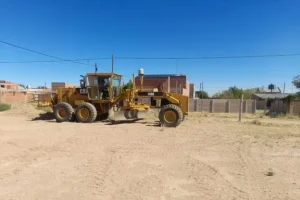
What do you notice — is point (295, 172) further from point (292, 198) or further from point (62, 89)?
point (62, 89)

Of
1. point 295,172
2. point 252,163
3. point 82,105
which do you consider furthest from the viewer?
point 82,105

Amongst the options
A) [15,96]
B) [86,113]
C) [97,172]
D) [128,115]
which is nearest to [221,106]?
[128,115]

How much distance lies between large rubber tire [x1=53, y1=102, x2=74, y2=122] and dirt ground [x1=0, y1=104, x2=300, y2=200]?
5492mm

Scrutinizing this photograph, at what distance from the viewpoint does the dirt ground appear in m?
4.51

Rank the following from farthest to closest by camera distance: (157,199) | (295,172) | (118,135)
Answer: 1. (118,135)
2. (295,172)
3. (157,199)

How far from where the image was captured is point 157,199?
423 centimetres

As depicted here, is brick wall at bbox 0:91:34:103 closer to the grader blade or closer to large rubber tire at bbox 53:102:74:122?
large rubber tire at bbox 53:102:74:122

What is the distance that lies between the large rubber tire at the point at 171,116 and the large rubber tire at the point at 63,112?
5.63 meters

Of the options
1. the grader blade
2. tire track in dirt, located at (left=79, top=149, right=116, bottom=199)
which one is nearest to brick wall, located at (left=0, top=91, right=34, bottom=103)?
the grader blade

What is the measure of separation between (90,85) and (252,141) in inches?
377

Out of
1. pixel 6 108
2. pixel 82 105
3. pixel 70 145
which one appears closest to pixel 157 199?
pixel 70 145

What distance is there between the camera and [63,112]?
15289 millimetres

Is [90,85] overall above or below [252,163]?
above

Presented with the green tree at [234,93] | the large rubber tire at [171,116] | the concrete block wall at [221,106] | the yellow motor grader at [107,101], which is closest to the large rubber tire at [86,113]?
the yellow motor grader at [107,101]
